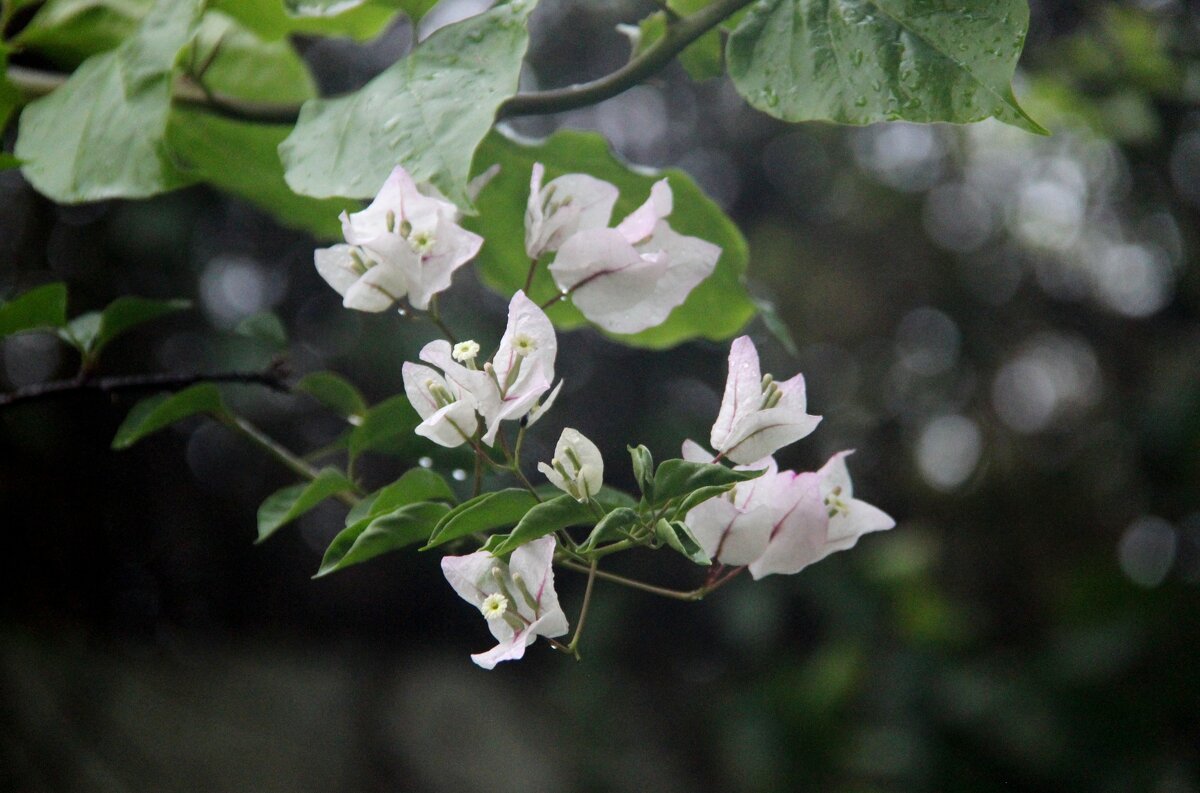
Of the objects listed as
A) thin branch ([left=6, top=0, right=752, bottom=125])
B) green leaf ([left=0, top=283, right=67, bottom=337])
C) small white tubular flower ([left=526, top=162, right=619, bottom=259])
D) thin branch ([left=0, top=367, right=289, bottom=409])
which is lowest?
thin branch ([left=0, top=367, right=289, bottom=409])

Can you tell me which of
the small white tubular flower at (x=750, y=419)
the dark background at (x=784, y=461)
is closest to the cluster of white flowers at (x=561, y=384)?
the small white tubular flower at (x=750, y=419)

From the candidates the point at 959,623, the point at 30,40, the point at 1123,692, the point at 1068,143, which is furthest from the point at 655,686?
the point at 30,40

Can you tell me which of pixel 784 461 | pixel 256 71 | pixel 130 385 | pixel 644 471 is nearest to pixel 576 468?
pixel 644 471

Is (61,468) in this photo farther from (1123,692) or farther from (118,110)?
(1123,692)

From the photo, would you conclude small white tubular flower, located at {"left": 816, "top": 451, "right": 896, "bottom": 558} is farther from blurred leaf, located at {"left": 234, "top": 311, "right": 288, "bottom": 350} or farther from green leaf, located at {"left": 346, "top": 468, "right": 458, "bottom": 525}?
blurred leaf, located at {"left": 234, "top": 311, "right": 288, "bottom": 350}

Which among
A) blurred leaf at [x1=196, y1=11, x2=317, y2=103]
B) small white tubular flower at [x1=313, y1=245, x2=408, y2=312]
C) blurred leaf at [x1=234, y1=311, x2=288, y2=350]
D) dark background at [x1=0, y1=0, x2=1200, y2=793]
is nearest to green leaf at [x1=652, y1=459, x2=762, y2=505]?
small white tubular flower at [x1=313, y1=245, x2=408, y2=312]

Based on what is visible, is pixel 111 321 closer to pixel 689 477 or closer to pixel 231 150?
pixel 231 150
